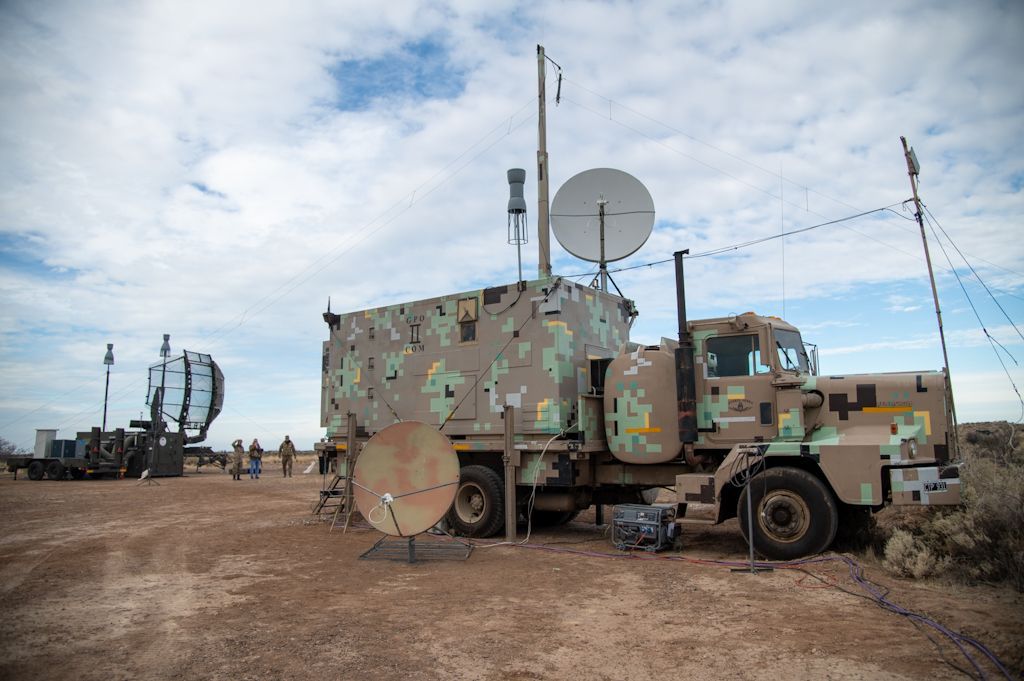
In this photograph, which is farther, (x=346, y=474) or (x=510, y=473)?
(x=346, y=474)

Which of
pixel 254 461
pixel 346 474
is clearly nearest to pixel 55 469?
pixel 254 461

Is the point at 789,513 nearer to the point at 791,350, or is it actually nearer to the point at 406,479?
the point at 791,350

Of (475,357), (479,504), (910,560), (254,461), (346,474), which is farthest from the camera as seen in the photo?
(254,461)

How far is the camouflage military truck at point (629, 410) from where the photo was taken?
805cm

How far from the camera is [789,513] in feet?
26.7

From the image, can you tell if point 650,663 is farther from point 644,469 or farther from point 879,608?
point 644,469

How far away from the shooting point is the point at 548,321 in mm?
10719

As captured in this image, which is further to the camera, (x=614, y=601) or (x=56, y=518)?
(x=56, y=518)

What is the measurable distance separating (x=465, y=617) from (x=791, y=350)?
587 cm

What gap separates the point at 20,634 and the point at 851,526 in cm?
873

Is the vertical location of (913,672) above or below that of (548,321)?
below

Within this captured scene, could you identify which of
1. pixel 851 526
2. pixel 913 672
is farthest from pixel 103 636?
pixel 851 526

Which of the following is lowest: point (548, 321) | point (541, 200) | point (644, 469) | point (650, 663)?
point (650, 663)

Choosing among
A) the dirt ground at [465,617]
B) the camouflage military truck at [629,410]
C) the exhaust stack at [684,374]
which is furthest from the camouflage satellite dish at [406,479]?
the exhaust stack at [684,374]
